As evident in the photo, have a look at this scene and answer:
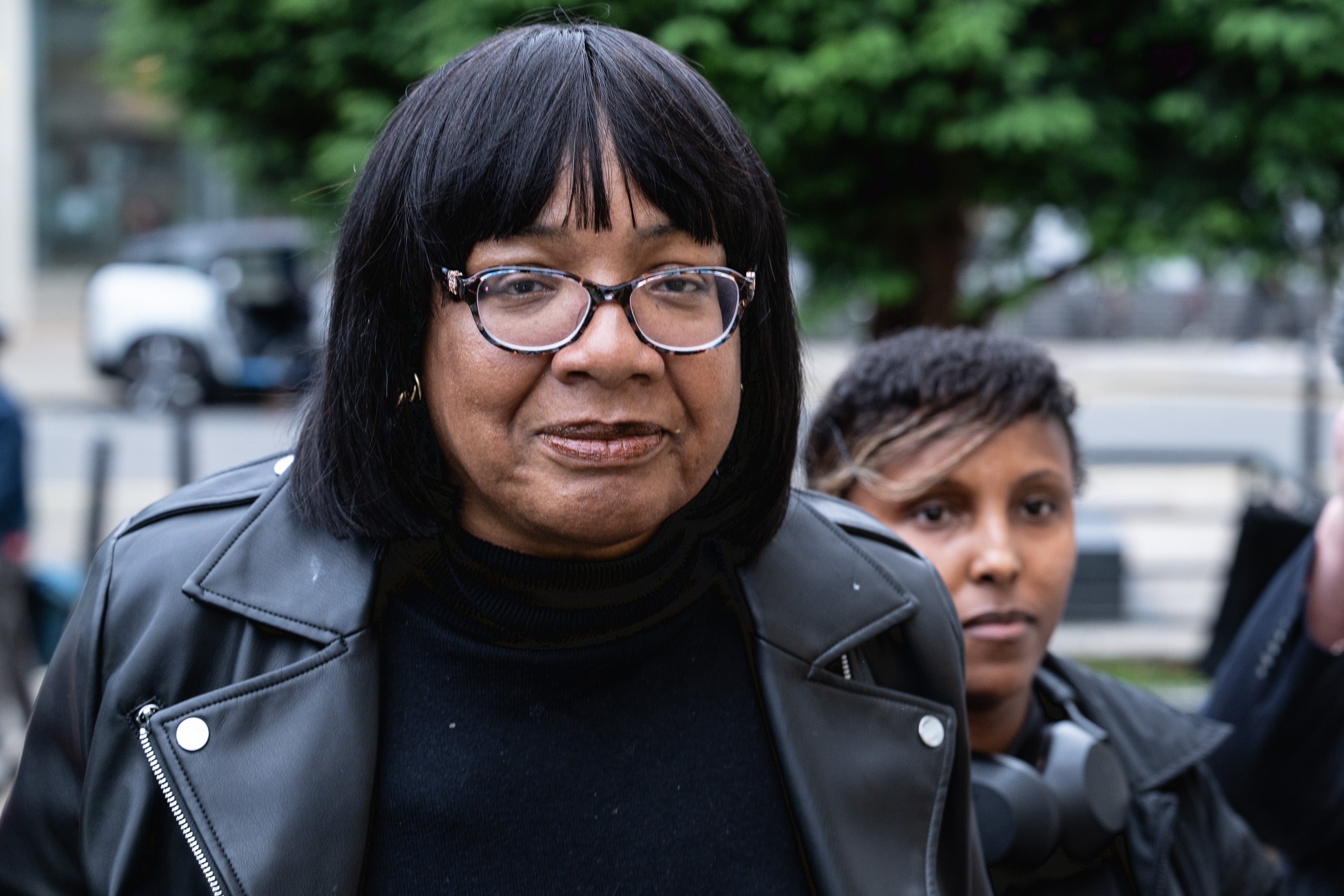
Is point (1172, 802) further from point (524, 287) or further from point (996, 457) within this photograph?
point (524, 287)

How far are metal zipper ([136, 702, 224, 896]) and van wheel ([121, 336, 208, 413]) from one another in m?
14.1

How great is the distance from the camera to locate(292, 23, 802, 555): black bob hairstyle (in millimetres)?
1445

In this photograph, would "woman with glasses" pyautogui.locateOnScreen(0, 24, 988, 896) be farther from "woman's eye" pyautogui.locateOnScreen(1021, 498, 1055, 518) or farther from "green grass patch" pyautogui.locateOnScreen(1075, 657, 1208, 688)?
"green grass patch" pyautogui.locateOnScreen(1075, 657, 1208, 688)

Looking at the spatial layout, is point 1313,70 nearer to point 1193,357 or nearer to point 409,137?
point 409,137

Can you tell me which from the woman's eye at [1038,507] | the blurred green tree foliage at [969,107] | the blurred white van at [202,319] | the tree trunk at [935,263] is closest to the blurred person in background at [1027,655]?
the woman's eye at [1038,507]

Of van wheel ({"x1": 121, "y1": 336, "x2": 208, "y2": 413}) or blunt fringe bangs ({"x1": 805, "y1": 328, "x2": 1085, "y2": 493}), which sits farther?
van wheel ({"x1": 121, "y1": 336, "x2": 208, "y2": 413})

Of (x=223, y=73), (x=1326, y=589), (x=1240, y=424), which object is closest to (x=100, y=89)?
(x=1240, y=424)

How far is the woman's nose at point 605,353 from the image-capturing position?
4.70 ft

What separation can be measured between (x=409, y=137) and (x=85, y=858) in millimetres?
811

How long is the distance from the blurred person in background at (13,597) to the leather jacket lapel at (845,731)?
2.90m

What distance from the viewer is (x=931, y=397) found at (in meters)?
2.23

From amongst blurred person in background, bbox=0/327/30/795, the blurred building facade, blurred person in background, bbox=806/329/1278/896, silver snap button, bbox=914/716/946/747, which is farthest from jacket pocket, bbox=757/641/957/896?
the blurred building facade

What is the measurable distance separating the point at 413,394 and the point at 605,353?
0.28m

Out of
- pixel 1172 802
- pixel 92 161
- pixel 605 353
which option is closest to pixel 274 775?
pixel 605 353
